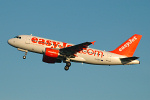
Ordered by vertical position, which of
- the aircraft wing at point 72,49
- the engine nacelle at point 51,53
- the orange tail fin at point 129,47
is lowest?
the engine nacelle at point 51,53

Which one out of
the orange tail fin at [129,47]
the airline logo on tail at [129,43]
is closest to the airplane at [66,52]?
the orange tail fin at [129,47]

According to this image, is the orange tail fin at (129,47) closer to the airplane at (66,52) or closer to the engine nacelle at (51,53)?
the airplane at (66,52)

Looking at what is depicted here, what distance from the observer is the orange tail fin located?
2010 inches

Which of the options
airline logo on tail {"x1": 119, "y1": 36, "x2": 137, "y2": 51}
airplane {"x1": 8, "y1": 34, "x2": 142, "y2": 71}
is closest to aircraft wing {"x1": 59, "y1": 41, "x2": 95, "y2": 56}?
airplane {"x1": 8, "y1": 34, "x2": 142, "y2": 71}

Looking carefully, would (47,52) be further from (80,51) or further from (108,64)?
(108,64)

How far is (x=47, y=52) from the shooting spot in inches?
1789

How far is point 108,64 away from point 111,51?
2.84m

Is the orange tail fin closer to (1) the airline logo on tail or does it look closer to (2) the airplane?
(1) the airline logo on tail

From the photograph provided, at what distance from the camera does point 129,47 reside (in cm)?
5147

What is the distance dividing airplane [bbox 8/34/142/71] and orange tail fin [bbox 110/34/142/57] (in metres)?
0.36

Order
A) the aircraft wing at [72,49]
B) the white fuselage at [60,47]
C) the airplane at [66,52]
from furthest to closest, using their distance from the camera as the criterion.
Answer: the white fuselage at [60,47]
the airplane at [66,52]
the aircraft wing at [72,49]

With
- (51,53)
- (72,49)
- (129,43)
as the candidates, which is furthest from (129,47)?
(51,53)

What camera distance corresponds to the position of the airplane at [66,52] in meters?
46.0

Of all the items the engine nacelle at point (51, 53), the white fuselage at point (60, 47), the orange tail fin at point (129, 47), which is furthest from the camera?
the orange tail fin at point (129, 47)
